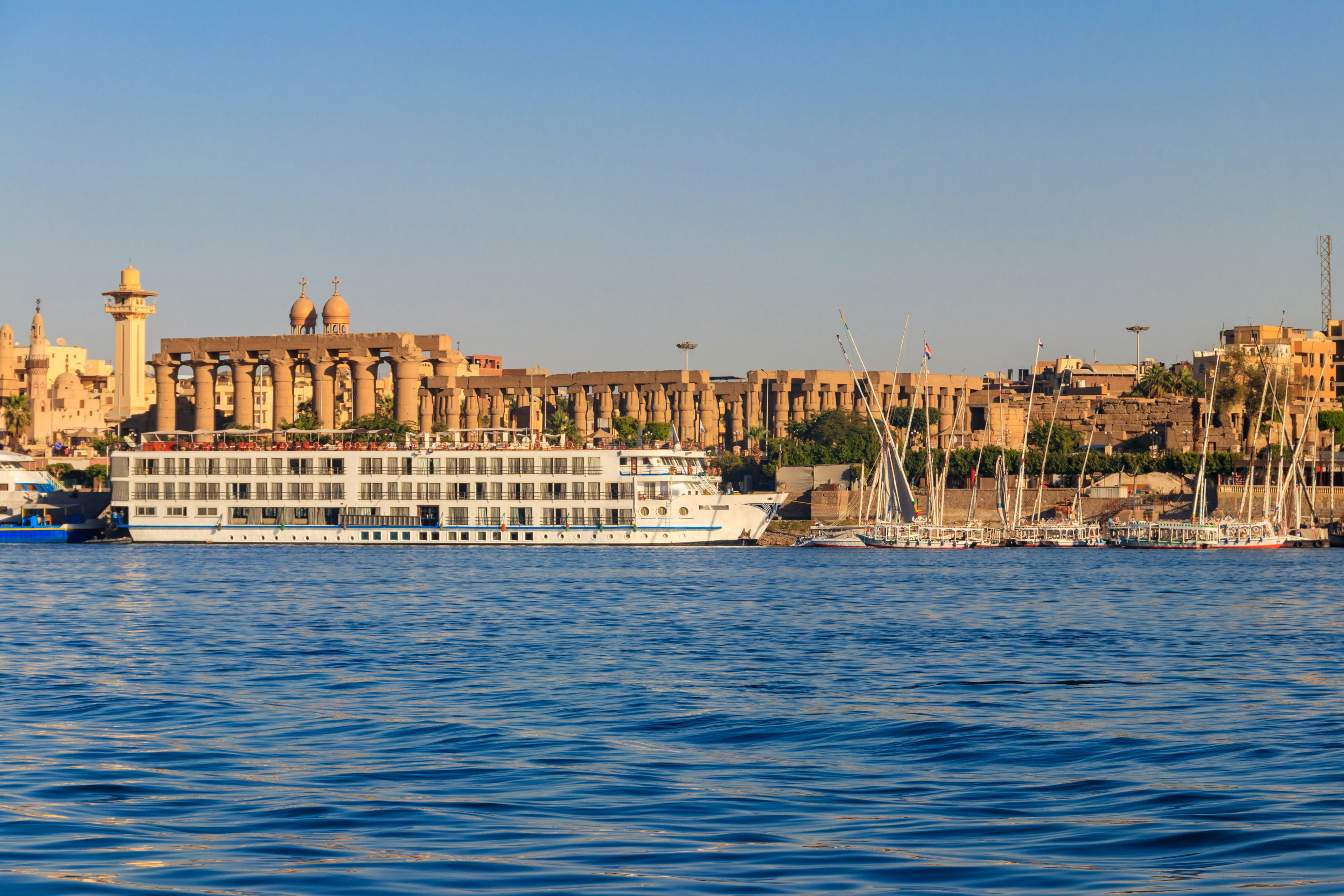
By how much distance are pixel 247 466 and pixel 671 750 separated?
8601cm

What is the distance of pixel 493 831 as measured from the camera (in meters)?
15.6

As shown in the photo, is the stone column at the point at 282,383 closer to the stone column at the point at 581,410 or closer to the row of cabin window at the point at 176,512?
the stone column at the point at 581,410

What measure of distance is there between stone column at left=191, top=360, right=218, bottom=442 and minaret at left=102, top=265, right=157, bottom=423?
114ft

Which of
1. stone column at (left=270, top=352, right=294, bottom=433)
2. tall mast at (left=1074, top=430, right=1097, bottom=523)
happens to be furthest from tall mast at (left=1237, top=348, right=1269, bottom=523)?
stone column at (left=270, top=352, right=294, bottom=433)

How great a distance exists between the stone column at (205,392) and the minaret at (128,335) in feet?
114

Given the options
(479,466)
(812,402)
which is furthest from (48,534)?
(812,402)

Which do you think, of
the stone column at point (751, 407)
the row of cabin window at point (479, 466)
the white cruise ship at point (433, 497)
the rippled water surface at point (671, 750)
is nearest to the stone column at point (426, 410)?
the stone column at point (751, 407)

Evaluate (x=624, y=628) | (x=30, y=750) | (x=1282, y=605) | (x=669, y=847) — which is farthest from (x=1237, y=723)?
(x=1282, y=605)

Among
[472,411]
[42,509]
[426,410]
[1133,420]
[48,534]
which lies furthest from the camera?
[472,411]

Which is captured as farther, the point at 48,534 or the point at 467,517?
the point at 48,534

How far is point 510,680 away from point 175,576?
4075 centimetres

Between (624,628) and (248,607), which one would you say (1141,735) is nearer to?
(624,628)

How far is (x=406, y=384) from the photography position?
147875 millimetres

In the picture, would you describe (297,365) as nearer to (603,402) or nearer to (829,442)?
(603,402)
